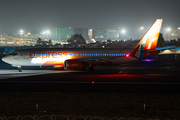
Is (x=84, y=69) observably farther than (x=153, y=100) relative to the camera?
Yes

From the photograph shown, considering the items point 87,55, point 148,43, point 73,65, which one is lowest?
point 73,65

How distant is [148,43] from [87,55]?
413 inches

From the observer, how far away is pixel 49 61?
110 feet

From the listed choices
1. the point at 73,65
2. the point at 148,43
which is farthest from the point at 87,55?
the point at 148,43

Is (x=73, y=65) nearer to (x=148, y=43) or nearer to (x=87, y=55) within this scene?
(x=87, y=55)

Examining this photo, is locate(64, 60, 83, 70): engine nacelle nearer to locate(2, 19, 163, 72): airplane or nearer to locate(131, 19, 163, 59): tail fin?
locate(2, 19, 163, 72): airplane

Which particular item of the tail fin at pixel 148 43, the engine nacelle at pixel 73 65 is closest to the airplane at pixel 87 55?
the tail fin at pixel 148 43

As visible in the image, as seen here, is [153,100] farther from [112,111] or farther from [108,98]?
Result: [112,111]

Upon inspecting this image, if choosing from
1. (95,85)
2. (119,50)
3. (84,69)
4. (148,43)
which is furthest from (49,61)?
(148,43)

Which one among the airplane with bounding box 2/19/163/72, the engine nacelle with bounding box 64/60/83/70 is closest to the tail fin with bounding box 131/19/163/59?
the airplane with bounding box 2/19/163/72

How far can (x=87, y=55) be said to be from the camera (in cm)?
3466

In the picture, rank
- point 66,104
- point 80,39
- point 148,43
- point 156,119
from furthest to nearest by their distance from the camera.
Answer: point 80,39 → point 148,43 → point 66,104 → point 156,119

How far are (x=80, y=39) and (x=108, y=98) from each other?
143m

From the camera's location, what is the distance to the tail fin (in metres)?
34.0
